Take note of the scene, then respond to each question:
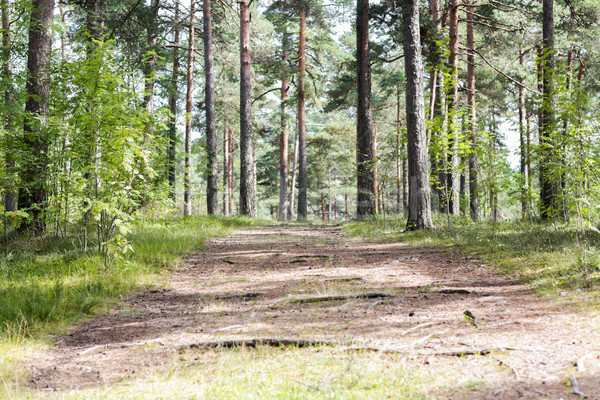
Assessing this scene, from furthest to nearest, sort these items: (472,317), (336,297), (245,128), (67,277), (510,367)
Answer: (245,128)
(67,277)
(336,297)
(472,317)
(510,367)

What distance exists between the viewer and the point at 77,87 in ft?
21.1

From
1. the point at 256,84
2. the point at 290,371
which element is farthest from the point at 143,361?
the point at 256,84

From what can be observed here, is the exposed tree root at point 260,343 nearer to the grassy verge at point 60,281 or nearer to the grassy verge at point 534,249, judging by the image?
the grassy verge at point 60,281

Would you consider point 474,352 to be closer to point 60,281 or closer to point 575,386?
point 575,386

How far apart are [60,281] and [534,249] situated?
6211 mm

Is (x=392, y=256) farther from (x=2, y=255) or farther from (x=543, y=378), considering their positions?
(x=2, y=255)

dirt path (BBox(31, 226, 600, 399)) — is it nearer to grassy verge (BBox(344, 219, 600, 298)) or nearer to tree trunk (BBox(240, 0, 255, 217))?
grassy verge (BBox(344, 219, 600, 298))

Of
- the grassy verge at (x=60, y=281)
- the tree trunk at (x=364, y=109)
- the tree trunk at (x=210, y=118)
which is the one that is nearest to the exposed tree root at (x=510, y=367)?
the grassy verge at (x=60, y=281)

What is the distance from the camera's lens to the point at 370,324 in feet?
12.2

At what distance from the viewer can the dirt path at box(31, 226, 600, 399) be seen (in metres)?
2.73

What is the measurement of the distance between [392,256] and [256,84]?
68.2ft

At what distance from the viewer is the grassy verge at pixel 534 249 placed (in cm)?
464

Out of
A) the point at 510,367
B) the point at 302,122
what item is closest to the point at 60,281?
the point at 510,367

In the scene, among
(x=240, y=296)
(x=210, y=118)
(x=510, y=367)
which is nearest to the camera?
(x=510, y=367)
